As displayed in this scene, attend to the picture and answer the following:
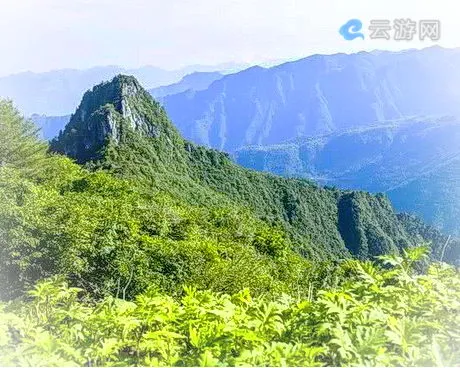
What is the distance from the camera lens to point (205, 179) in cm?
9288

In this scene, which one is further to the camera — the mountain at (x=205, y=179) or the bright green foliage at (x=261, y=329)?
the mountain at (x=205, y=179)

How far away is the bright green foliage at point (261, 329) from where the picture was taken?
89.0 inches

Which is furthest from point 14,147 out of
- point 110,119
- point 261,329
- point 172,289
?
point 110,119

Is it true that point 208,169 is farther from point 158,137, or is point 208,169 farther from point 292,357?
point 292,357

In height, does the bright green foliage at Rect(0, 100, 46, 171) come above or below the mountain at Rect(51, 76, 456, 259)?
above

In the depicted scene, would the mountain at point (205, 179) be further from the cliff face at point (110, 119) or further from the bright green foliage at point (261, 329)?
the bright green foliage at point (261, 329)

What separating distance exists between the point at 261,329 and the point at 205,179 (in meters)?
90.4

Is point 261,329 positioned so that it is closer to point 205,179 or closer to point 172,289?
point 172,289

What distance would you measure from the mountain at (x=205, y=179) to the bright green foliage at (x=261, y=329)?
51.9 metres

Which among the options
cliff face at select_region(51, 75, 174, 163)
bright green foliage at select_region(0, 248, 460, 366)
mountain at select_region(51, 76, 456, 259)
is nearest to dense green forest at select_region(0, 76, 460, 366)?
bright green foliage at select_region(0, 248, 460, 366)

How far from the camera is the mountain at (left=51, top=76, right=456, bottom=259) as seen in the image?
2766 inches

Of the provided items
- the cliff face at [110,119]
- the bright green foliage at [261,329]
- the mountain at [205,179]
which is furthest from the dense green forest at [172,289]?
the cliff face at [110,119]

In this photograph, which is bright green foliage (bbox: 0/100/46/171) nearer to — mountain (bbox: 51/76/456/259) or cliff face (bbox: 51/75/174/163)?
mountain (bbox: 51/76/456/259)

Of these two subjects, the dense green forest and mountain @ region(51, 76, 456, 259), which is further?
mountain @ region(51, 76, 456, 259)
